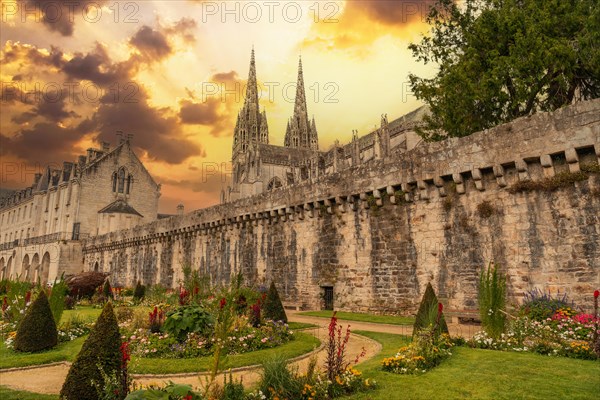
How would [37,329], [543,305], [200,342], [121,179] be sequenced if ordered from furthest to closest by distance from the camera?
[121,179]
[37,329]
[543,305]
[200,342]

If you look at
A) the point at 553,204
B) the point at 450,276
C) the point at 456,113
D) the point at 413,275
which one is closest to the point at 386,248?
the point at 413,275

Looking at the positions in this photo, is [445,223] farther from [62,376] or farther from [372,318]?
[62,376]

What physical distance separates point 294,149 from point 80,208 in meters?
41.9

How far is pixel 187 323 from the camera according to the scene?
32.8ft

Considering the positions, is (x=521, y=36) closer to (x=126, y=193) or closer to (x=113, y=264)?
(x=113, y=264)

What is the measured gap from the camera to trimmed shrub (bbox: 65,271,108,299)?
78.8ft

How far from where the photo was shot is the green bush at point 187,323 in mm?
10000

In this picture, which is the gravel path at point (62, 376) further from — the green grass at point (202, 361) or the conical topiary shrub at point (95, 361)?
the conical topiary shrub at point (95, 361)

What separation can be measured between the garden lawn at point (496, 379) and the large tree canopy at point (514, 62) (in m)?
12.9

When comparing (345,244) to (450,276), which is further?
(345,244)

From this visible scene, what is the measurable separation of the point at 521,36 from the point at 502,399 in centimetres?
1532

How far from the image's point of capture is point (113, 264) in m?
39.2

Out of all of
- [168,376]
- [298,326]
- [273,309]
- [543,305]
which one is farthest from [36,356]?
[543,305]

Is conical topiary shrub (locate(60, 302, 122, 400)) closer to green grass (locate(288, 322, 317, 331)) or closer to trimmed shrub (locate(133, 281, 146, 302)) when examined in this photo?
green grass (locate(288, 322, 317, 331))
